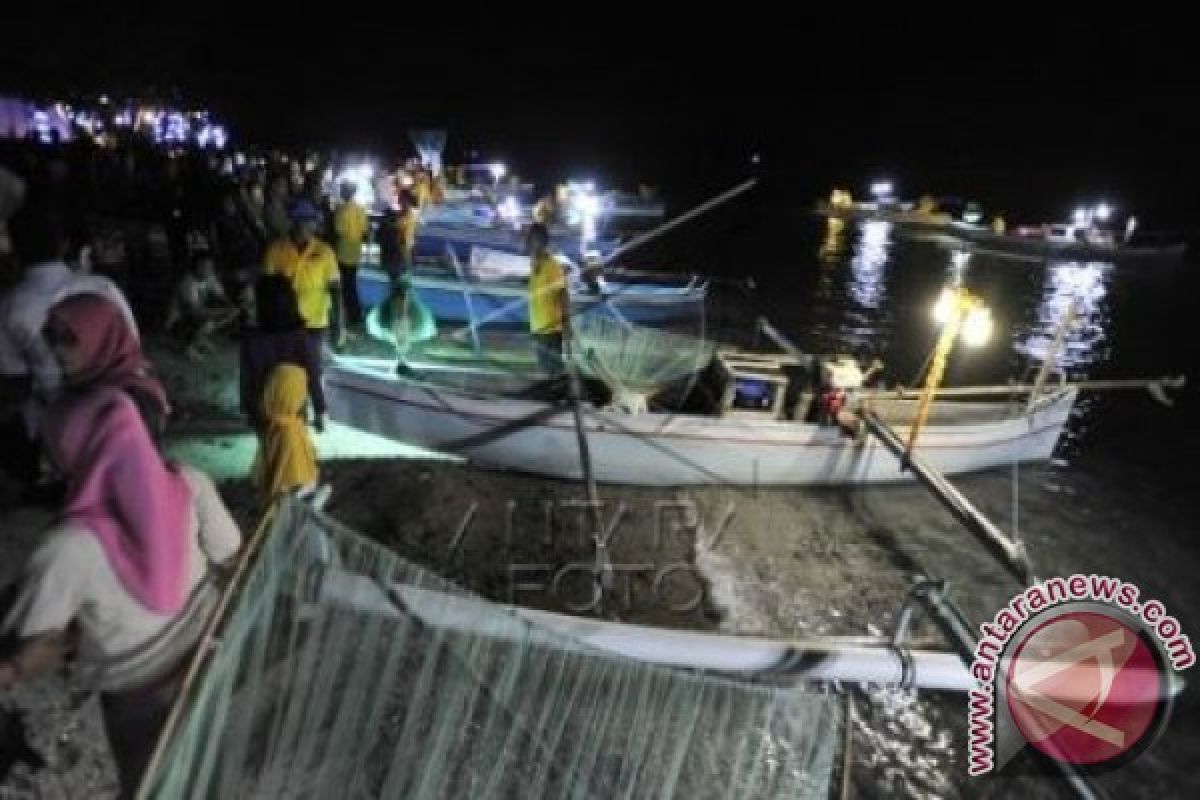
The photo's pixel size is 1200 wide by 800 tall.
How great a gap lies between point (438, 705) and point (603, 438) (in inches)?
242

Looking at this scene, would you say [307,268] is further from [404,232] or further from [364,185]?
[364,185]

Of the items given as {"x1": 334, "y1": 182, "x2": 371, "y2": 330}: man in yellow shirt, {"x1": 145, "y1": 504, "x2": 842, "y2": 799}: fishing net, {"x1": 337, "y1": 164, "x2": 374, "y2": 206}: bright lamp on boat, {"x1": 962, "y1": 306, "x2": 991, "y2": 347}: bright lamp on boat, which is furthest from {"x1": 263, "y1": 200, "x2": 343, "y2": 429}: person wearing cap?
{"x1": 337, "y1": 164, "x2": 374, "y2": 206}: bright lamp on boat

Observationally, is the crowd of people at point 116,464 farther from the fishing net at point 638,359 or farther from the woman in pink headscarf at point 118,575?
the fishing net at point 638,359

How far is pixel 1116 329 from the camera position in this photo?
28.8 metres

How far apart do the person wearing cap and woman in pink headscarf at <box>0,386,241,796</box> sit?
569 cm

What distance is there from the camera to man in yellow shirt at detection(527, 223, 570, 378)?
1084cm

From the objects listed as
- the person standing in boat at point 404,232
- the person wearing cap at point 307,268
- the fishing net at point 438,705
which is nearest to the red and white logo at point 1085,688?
the fishing net at point 438,705

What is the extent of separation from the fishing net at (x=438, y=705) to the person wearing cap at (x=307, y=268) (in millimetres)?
5064

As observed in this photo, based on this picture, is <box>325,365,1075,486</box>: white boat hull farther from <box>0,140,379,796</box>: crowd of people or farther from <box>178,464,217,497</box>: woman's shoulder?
<box>178,464,217,497</box>: woman's shoulder

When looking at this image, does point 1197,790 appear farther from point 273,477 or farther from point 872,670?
point 273,477

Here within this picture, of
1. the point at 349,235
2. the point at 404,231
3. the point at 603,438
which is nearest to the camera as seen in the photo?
the point at 603,438

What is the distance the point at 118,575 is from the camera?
277 cm

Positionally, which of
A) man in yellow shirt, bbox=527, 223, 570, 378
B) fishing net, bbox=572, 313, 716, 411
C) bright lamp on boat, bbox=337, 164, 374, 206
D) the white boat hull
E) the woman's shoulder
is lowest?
the white boat hull

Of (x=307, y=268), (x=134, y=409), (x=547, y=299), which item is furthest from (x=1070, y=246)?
(x=134, y=409)
